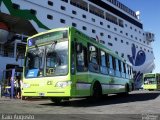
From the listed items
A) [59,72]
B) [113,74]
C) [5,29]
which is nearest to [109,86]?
[113,74]

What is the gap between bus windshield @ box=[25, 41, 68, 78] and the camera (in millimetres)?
9285

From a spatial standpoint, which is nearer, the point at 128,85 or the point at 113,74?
the point at 113,74

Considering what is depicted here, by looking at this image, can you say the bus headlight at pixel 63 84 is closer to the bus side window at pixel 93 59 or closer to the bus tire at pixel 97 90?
the bus side window at pixel 93 59

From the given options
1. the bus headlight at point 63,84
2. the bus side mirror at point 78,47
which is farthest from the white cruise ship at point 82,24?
the bus headlight at point 63,84

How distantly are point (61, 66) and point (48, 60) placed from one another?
2.05 feet

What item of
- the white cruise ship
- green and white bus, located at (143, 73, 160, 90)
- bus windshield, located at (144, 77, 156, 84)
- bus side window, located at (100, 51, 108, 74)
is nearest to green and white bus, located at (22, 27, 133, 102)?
bus side window, located at (100, 51, 108, 74)

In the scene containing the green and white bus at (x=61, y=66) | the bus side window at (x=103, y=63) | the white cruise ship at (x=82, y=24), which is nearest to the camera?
the green and white bus at (x=61, y=66)

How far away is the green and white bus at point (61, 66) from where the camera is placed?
9.16 metres

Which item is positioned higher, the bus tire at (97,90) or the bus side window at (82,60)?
the bus side window at (82,60)

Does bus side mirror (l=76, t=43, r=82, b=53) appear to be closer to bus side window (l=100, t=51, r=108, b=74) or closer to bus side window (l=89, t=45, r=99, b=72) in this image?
bus side window (l=89, t=45, r=99, b=72)

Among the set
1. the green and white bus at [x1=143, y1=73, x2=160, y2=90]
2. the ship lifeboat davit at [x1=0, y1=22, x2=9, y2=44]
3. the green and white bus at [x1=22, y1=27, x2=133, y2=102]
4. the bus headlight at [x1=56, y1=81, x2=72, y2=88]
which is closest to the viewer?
the bus headlight at [x1=56, y1=81, x2=72, y2=88]

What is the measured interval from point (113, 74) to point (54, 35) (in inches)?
192

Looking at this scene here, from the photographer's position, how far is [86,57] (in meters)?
10.2

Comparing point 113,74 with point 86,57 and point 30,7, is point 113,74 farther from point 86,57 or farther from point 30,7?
point 30,7
